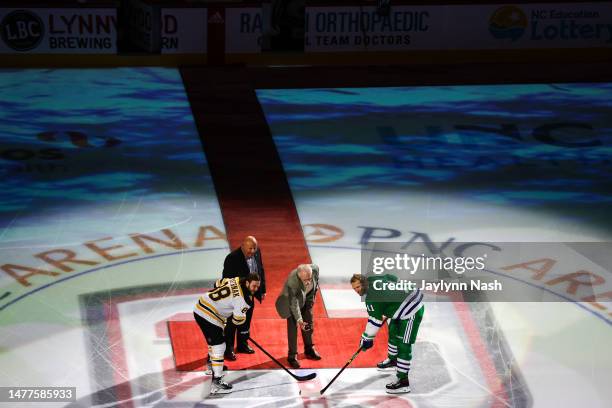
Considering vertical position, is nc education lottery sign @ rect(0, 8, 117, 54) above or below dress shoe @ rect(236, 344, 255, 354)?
above

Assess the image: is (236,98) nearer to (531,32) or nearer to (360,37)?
(360,37)

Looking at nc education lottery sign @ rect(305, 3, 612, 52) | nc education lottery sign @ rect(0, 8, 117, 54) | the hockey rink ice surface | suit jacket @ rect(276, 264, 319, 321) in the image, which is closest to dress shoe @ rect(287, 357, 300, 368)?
the hockey rink ice surface

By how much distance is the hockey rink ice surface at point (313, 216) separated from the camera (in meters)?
11.8

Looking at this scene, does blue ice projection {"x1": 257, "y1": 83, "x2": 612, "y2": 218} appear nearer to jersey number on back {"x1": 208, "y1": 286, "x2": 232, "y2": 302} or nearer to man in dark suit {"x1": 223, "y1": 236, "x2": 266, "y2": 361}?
man in dark suit {"x1": 223, "y1": 236, "x2": 266, "y2": 361}

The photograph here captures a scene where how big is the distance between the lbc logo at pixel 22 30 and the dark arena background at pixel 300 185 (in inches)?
1.5

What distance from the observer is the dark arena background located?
11992 mm

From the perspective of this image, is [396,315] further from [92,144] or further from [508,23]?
[508,23]

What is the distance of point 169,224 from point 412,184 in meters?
4.02

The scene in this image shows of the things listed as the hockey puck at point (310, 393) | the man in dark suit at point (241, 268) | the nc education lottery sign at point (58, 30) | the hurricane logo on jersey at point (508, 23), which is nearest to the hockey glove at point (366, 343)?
the hockey puck at point (310, 393)

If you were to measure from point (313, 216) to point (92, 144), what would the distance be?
176 inches

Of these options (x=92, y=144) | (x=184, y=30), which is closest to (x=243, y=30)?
(x=184, y=30)

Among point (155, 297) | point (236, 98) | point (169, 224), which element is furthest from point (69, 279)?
point (236, 98)

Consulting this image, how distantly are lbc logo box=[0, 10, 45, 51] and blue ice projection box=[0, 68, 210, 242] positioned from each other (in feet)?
1.74

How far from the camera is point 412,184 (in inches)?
684
